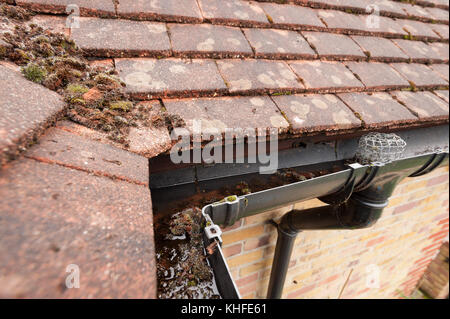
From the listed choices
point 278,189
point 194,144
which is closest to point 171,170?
Answer: point 194,144

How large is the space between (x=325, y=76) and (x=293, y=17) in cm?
57

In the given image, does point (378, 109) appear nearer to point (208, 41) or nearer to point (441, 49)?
point (208, 41)

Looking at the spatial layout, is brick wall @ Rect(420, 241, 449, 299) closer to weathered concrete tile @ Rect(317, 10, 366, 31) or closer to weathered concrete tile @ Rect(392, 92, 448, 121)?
weathered concrete tile @ Rect(392, 92, 448, 121)

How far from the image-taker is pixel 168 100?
51.4 inches

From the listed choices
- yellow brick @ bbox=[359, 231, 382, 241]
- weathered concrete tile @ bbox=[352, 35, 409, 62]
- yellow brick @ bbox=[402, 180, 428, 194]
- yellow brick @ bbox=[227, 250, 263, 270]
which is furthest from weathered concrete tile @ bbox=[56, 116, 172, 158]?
yellow brick @ bbox=[402, 180, 428, 194]

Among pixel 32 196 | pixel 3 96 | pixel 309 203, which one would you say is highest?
pixel 3 96

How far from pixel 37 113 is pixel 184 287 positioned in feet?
2.63

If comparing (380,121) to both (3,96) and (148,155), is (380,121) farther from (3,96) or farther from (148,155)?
(3,96)

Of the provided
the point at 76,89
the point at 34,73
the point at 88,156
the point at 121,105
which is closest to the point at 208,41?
the point at 121,105

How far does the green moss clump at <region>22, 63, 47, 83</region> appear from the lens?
104cm

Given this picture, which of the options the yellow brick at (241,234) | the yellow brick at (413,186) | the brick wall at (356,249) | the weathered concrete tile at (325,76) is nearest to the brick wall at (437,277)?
the brick wall at (356,249)

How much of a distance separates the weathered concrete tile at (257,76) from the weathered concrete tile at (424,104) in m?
0.93

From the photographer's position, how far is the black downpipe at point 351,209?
5.55 ft

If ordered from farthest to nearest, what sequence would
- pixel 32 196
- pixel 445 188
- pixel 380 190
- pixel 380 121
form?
pixel 445 188, pixel 380 190, pixel 380 121, pixel 32 196
